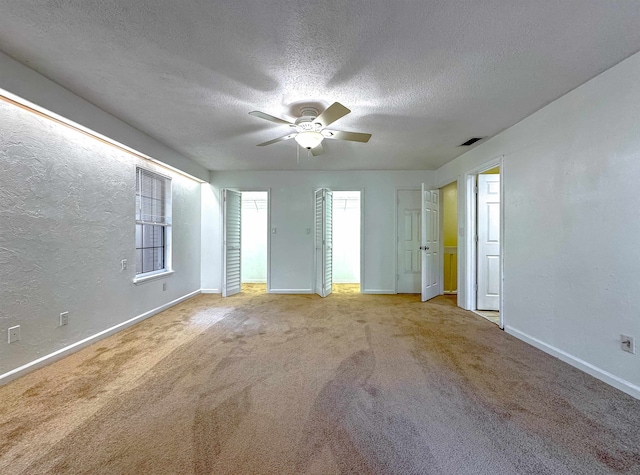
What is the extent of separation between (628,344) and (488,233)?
7.44 ft

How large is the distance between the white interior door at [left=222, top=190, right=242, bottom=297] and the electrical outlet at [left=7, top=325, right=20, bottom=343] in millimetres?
3008

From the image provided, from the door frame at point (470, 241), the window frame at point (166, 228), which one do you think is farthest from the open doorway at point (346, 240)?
the window frame at point (166, 228)

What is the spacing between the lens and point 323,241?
5.25 meters

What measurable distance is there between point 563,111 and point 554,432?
8.44 feet

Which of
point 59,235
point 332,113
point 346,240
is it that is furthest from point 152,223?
point 346,240

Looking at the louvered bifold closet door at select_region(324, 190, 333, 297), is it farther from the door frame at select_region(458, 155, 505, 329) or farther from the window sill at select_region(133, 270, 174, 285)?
the window sill at select_region(133, 270, 174, 285)

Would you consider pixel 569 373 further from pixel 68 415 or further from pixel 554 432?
pixel 68 415

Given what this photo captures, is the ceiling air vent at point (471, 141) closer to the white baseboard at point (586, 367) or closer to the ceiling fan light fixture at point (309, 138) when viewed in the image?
the ceiling fan light fixture at point (309, 138)

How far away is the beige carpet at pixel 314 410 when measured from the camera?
4.59ft

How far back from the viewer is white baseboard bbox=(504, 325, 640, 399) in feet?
6.48

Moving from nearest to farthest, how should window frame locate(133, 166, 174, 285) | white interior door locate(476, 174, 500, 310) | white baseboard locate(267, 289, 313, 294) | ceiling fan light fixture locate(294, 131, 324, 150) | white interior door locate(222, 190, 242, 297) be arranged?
ceiling fan light fixture locate(294, 131, 324, 150) < window frame locate(133, 166, 174, 285) < white interior door locate(476, 174, 500, 310) < white interior door locate(222, 190, 242, 297) < white baseboard locate(267, 289, 313, 294)

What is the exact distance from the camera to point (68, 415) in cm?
175

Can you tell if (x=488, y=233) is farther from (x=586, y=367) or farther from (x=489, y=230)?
(x=586, y=367)

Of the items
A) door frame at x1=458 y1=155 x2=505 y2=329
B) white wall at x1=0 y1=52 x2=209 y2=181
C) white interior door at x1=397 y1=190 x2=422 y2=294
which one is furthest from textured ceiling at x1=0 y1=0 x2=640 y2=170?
white interior door at x1=397 y1=190 x2=422 y2=294
